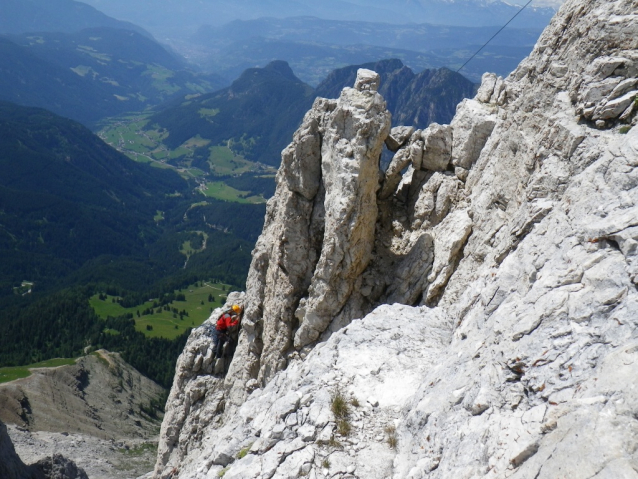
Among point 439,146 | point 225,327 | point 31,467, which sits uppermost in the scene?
point 439,146

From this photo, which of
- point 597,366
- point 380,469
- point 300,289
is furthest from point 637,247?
point 300,289

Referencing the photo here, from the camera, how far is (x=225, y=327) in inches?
1470

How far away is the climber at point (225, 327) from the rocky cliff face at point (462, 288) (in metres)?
3.54

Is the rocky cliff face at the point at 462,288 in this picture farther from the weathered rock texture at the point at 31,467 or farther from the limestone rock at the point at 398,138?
the weathered rock texture at the point at 31,467

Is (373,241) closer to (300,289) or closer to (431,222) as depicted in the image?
(431,222)

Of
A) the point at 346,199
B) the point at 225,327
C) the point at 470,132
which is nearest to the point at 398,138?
the point at 470,132

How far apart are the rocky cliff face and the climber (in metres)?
3.54

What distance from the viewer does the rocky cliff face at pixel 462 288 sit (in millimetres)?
9883

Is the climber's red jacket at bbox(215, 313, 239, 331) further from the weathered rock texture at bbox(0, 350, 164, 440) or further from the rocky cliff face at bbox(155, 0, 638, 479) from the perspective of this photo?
the weathered rock texture at bbox(0, 350, 164, 440)

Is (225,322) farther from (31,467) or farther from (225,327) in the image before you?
(31,467)

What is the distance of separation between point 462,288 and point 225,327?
71.5ft

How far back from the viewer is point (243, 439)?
16422 millimetres

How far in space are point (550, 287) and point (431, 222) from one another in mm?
15056

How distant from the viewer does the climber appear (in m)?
37.3
